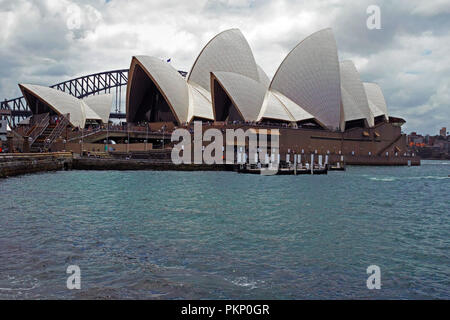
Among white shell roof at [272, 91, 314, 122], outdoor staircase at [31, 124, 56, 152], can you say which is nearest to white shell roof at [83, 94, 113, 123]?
outdoor staircase at [31, 124, 56, 152]

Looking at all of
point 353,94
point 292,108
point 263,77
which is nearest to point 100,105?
point 263,77

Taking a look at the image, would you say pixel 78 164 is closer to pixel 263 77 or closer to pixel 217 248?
pixel 217 248

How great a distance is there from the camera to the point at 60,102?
75.9 metres

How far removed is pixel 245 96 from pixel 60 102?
3478 cm

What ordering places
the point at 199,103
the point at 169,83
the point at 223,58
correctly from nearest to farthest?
1. the point at 169,83
2. the point at 199,103
3. the point at 223,58

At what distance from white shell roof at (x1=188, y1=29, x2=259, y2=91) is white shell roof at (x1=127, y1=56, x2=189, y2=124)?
3851 millimetres

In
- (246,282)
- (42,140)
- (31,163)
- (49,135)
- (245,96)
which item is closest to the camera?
(246,282)

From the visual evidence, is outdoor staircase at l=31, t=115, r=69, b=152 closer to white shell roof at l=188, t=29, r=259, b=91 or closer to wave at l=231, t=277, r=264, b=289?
white shell roof at l=188, t=29, r=259, b=91

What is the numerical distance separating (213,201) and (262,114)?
161 ft

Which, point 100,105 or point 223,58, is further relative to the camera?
point 100,105

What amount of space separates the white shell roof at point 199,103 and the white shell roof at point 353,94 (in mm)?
27643

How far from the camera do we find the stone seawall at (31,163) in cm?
3638

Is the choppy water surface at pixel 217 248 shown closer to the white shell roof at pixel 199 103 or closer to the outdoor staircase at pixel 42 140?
the outdoor staircase at pixel 42 140

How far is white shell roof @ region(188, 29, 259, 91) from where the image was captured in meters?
75.4
